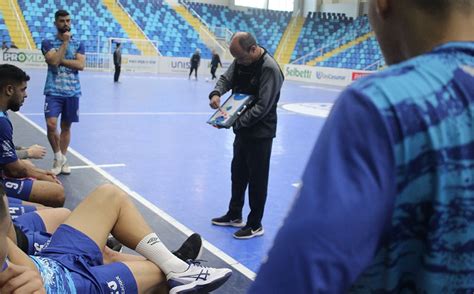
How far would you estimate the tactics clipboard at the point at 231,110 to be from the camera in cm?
420

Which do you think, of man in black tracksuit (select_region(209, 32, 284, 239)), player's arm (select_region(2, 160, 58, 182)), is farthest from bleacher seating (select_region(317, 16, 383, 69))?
player's arm (select_region(2, 160, 58, 182))

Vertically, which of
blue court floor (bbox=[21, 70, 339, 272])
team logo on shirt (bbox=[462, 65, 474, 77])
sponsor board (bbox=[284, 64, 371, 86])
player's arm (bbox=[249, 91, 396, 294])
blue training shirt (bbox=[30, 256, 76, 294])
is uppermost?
team logo on shirt (bbox=[462, 65, 474, 77])

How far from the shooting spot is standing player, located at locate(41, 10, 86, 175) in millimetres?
5805

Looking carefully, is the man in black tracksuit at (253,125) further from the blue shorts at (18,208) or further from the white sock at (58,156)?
the white sock at (58,156)

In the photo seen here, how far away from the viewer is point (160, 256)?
2.90 m

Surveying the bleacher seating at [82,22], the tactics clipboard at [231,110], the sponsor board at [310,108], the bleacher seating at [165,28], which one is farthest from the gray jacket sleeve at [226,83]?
the bleacher seating at [165,28]

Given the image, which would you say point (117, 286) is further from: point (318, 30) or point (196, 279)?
point (318, 30)

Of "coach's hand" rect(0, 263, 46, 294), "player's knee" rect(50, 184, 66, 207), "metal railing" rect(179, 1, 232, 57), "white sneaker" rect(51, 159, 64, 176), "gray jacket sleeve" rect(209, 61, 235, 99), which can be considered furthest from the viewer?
"metal railing" rect(179, 1, 232, 57)

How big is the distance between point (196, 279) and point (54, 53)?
3884mm

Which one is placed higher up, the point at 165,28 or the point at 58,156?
the point at 165,28

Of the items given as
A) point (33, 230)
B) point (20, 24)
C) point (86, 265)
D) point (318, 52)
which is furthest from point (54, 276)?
point (318, 52)

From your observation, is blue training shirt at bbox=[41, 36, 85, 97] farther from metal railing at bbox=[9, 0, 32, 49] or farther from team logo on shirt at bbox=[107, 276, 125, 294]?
metal railing at bbox=[9, 0, 32, 49]

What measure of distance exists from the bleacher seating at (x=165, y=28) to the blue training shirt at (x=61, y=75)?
20628mm

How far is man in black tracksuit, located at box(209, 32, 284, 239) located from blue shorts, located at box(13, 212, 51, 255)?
1696 millimetres
